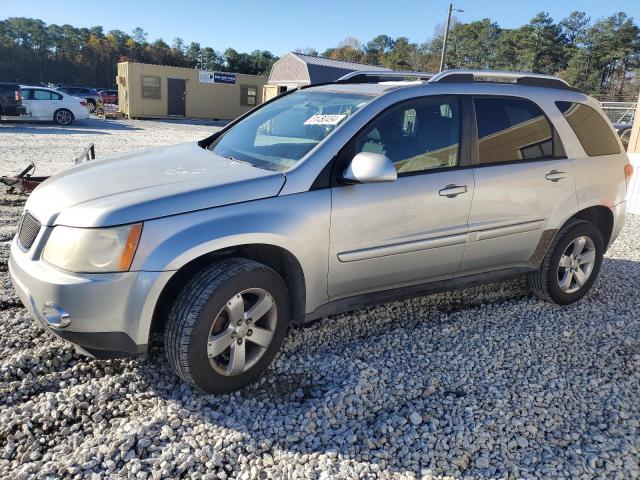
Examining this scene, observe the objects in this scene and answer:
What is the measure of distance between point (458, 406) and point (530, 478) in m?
0.58

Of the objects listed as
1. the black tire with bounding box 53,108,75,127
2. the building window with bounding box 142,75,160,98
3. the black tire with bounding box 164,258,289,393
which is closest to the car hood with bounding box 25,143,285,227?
Answer: the black tire with bounding box 164,258,289,393

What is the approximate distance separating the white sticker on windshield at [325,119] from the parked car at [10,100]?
65.6ft

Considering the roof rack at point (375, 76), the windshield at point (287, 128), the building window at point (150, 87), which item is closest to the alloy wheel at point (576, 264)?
the roof rack at point (375, 76)

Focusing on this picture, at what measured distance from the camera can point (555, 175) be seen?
404cm

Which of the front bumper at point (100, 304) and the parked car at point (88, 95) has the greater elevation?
the parked car at point (88, 95)

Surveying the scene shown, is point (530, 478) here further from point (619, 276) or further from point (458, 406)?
point (619, 276)

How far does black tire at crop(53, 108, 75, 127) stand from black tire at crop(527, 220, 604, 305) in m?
21.2

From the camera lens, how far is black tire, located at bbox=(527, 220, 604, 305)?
4.26 metres

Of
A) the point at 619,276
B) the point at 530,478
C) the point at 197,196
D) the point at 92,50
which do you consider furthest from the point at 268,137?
the point at 92,50

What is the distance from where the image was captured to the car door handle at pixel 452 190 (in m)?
3.51

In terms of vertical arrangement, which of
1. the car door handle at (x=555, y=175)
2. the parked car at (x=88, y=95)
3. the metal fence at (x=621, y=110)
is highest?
the parked car at (x=88, y=95)

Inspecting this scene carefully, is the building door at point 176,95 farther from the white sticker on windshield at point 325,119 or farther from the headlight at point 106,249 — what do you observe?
the headlight at point 106,249

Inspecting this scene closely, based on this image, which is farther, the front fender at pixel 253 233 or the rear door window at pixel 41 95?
the rear door window at pixel 41 95

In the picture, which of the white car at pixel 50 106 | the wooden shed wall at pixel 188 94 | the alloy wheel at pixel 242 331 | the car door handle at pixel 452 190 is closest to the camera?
the alloy wheel at pixel 242 331
